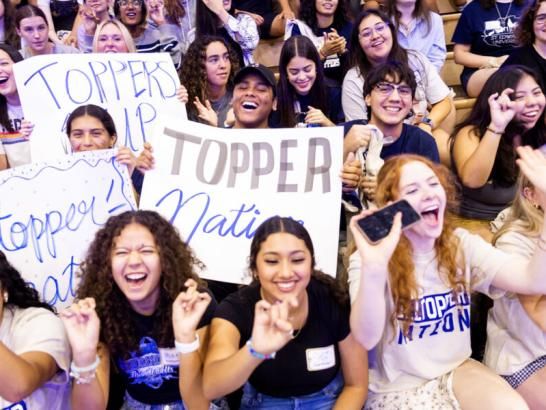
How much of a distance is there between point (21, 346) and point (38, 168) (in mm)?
821

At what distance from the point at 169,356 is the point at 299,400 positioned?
0.40m

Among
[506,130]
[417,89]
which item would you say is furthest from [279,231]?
[417,89]

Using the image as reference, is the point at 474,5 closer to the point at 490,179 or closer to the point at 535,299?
the point at 490,179

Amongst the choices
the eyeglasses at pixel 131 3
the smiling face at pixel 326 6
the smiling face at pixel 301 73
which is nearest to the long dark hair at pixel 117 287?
the smiling face at pixel 301 73

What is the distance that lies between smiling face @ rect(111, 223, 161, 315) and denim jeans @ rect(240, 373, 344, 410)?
399 millimetres

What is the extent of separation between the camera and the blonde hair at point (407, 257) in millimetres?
2164

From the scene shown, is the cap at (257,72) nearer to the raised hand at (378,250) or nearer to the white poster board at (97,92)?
the white poster board at (97,92)

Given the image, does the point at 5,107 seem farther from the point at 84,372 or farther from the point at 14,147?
the point at 84,372

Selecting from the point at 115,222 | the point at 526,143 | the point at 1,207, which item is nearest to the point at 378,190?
the point at 115,222

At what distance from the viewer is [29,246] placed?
2588mm

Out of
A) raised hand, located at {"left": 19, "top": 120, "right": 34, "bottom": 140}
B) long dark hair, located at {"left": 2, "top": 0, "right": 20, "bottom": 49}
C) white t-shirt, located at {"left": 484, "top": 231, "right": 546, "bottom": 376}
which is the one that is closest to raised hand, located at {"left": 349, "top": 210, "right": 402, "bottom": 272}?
white t-shirt, located at {"left": 484, "top": 231, "right": 546, "bottom": 376}

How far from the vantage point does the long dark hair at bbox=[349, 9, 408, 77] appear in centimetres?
367

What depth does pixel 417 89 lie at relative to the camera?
3.67 metres

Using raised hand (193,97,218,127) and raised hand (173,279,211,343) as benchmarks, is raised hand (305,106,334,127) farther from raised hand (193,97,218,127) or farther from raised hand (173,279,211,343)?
raised hand (173,279,211,343)
